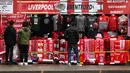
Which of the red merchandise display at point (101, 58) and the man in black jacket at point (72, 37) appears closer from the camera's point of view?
the man in black jacket at point (72, 37)

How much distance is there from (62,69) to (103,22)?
9.69ft

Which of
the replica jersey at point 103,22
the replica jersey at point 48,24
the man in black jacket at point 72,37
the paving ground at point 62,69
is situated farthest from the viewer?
the replica jersey at point 48,24

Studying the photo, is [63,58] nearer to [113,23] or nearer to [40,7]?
[40,7]

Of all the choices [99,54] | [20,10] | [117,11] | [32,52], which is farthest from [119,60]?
[20,10]

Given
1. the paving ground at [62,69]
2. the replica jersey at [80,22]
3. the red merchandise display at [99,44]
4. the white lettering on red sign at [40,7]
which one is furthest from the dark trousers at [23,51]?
the red merchandise display at [99,44]

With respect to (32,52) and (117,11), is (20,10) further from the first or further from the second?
(117,11)

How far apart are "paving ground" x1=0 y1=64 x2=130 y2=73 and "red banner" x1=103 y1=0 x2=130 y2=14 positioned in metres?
2.13

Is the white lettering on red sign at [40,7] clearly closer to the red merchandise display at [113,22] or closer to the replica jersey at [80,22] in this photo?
the replica jersey at [80,22]

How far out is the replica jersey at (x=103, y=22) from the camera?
1513 centimetres

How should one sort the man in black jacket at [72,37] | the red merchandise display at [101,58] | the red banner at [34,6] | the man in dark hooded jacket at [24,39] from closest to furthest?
1. the man in black jacket at [72,37]
2. the man in dark hooded jacket at [24,39]
3. the red banner at [34,6]
4. the red merchandise display at [101,58]

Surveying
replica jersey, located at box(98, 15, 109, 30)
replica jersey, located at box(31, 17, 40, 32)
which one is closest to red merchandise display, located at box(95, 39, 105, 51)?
replica jersey, located at box(98, 15, 109, 30)

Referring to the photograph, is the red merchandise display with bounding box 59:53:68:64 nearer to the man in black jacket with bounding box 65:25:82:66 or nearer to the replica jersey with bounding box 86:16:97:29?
the man in black jacket with bounding box 65:25:82:66

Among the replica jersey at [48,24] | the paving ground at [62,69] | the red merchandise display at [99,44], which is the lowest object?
the paving ground at [62,69]

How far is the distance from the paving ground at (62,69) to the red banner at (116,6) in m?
2.13
